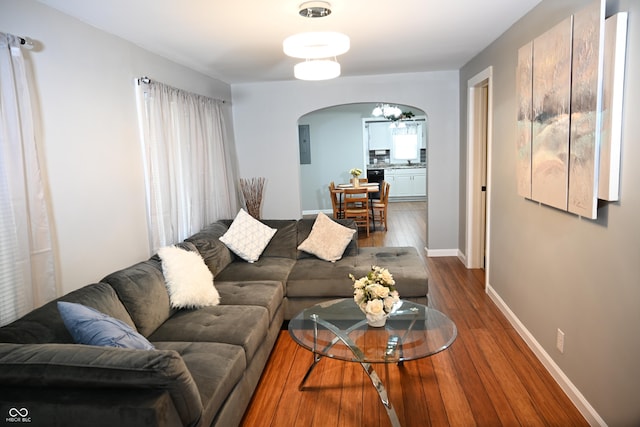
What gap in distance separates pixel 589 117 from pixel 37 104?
293cm

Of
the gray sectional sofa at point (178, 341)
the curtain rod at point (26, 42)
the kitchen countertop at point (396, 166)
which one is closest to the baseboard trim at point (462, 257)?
the gray sectional sofa at point (178, 341)

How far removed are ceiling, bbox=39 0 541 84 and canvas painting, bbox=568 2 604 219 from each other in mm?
809

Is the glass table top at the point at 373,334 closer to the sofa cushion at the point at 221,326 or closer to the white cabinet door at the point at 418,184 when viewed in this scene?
the sofa cushion at the point at 221,326

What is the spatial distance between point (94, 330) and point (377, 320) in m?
1.48

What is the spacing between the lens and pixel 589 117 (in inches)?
81.9

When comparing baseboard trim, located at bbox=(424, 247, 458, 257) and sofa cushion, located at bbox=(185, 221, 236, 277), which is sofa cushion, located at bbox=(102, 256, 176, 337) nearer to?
sofa cushion, located at bbox=(185, 221, 236, 277)

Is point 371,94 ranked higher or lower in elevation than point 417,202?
higher

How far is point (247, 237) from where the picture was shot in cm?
406

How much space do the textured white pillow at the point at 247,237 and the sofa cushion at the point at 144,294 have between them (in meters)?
1.19

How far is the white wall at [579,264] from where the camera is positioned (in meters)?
1.85

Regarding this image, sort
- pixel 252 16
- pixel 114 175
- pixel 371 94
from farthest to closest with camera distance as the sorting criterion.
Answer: pixel 371 94, pixel 114 175, pixel 252 16

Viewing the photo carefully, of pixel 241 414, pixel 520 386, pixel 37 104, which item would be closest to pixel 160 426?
pixel 241 414

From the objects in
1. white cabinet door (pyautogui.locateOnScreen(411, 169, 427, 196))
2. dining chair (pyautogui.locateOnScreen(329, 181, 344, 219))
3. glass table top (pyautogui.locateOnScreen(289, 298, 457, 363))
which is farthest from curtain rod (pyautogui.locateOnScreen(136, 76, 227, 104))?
white cabinet door (pyautogui.locateOnScreen(411, 169, 427, 196))

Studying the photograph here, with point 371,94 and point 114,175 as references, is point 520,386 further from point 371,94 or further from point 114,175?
point 371,94
